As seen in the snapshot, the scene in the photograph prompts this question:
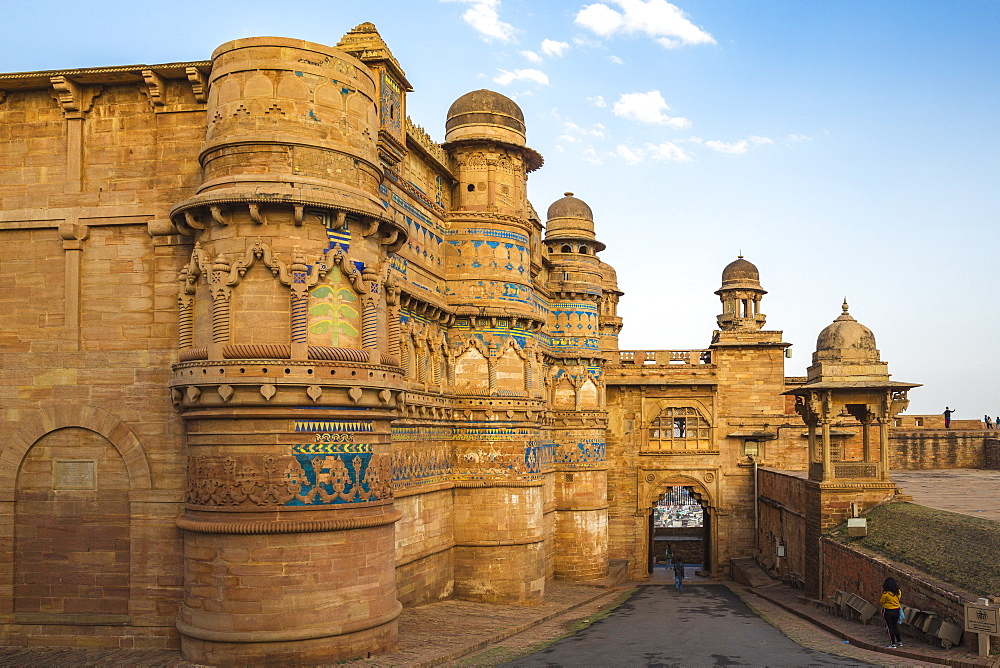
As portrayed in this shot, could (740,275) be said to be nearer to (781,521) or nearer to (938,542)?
(781,521)

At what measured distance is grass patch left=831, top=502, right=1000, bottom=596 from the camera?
1377 centimetres

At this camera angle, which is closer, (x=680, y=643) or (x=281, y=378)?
(x=281, y=378)

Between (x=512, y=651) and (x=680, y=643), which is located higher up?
(x=512, y=651)

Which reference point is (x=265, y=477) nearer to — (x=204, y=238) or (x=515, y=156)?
(x=204, y=238)

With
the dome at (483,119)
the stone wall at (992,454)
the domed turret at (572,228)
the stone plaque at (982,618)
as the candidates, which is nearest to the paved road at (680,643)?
the stone plaque at (982,618)

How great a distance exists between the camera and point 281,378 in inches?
427

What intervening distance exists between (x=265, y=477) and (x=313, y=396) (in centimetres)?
117

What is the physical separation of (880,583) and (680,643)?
13.8 ft

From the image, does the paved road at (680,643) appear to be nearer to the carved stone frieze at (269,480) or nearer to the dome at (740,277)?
the carved stone frieze at (269,480)

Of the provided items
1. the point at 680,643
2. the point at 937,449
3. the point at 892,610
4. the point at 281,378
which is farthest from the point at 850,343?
the point at 937,449

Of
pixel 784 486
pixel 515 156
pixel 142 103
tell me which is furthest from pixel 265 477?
pixel 784 486

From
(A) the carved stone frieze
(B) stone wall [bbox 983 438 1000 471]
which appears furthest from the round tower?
(B) stone wall [bbox 983 438 1000 471]

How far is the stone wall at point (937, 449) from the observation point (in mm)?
40906

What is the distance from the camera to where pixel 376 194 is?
12.5m
